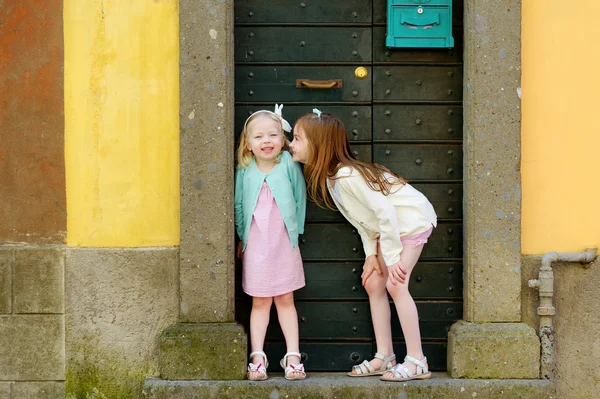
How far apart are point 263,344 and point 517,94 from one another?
6.91ft

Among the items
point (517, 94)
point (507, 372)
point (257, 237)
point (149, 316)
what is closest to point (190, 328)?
point (149, 316)

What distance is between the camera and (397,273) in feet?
18.0

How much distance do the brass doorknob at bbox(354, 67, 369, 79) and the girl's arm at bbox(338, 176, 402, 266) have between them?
70 centimetres

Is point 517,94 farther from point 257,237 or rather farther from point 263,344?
point 263,344

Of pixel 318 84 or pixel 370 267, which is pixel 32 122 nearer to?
pixel 318 84

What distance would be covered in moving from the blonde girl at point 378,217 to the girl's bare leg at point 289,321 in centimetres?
38

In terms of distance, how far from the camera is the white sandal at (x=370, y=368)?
5.65 m

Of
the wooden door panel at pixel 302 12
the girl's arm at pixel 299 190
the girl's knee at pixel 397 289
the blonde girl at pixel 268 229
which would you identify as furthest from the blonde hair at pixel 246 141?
the girl's knee at pixel 397 289

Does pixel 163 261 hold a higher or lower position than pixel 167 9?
lower

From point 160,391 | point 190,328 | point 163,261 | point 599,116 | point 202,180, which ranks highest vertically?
point 599,116

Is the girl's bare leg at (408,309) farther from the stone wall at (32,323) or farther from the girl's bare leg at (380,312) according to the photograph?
the stone wall at (32,323)

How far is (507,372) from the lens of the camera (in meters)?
5.54

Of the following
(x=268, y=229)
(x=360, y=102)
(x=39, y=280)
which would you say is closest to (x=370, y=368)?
(x=268, y=229)

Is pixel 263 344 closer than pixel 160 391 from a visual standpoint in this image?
No
